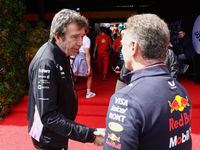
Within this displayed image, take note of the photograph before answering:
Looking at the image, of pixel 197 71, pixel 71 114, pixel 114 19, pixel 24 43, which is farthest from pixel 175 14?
pixel 71 114

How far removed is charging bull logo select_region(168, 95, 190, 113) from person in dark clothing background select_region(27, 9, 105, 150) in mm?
630

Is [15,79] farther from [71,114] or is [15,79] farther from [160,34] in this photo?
[160,34]

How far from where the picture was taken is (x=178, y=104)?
0.90m

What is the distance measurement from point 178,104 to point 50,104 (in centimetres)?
79

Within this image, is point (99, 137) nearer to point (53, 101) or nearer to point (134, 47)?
point (53, 101)

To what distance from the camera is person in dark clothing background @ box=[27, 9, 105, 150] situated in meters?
1.25

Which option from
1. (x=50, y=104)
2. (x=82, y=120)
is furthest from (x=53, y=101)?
(x=82, y=120)

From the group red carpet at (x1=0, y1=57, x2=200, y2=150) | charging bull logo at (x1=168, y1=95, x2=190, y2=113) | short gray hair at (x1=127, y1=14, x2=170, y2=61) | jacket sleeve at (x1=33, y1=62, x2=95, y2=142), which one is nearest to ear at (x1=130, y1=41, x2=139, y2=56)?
short gray hair at (x1=127, y1=14, x2=170, y2=61)

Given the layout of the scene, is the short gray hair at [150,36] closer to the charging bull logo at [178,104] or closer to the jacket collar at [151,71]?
the jacket collar at [151,71]

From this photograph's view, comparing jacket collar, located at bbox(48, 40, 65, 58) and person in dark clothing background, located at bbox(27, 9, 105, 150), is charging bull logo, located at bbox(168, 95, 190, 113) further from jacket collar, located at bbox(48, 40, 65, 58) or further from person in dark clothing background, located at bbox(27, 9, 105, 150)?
jacket collar, located at bbox(48, 40, 65, 58)

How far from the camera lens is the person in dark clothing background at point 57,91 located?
4.09ft

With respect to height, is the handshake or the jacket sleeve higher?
the jacket sleeve

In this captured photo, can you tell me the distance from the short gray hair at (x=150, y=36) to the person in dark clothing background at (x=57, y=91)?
623mm

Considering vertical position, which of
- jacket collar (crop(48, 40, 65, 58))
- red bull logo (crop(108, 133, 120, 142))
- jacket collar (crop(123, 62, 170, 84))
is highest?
jacket collar (crop(48, 40, 65, 58))
